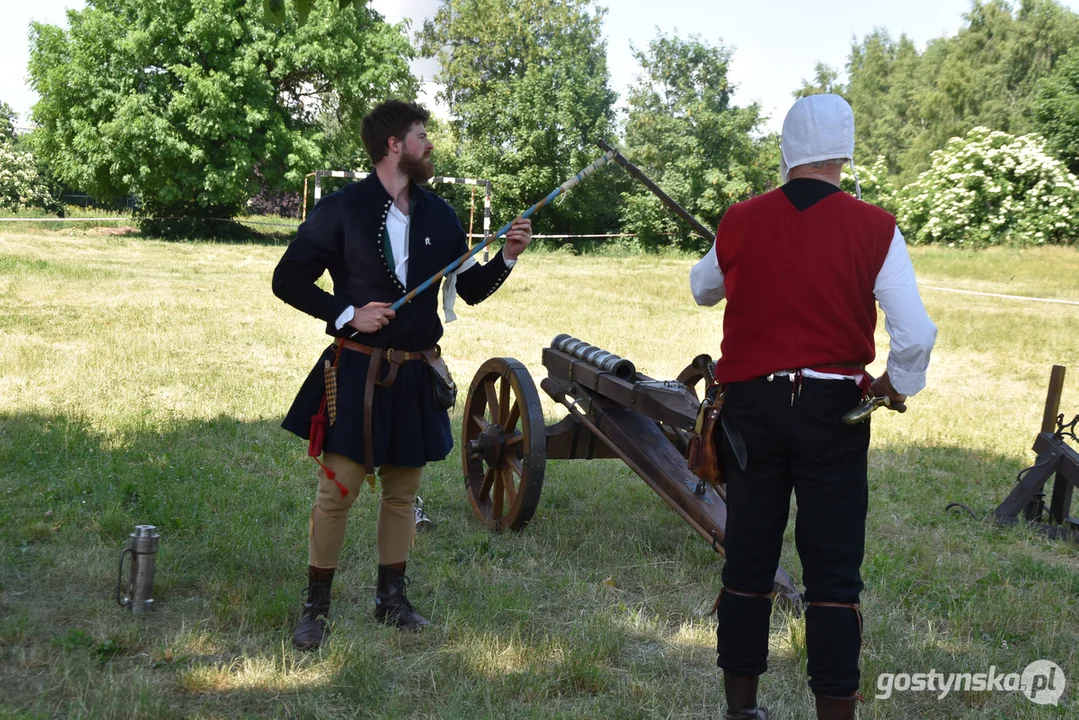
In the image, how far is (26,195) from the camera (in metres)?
35.5

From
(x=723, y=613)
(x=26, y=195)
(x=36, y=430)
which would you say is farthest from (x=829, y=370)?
(x=26, y=195)

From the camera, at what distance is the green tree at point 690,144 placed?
34125mm

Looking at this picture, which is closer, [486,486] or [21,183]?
[486,486]

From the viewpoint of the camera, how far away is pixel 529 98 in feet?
124

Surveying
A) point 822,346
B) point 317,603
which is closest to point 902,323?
point 822,346

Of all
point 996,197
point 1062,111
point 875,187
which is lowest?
point 996,197

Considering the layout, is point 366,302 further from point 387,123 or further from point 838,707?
point 838,707

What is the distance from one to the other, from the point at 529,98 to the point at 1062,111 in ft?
59.9

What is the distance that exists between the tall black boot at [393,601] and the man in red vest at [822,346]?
1.59m

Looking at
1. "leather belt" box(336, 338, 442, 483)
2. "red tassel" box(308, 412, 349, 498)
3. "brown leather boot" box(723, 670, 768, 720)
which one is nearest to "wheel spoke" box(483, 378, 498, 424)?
"leather belt" box(336, 338, 442, 483)

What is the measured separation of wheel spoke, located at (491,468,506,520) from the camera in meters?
5.07

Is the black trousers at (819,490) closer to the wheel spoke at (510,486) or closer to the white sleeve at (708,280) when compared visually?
the white sleeve at (708,280)

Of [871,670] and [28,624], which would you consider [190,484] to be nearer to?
[28,624]

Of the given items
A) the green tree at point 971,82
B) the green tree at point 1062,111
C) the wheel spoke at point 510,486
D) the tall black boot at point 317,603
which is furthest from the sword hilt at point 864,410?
the green tree at point 971,82
